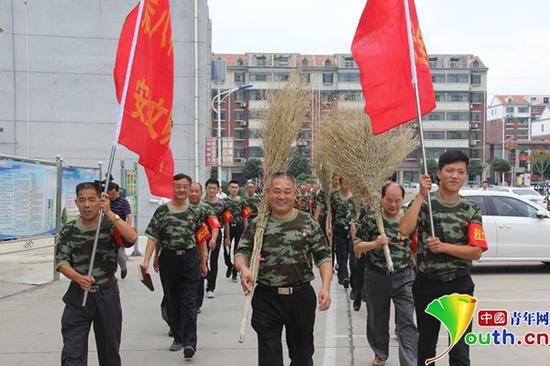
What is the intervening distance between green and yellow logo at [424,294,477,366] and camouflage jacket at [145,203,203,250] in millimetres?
2798

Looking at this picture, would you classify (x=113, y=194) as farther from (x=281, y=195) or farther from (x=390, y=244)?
(x=281, y=195)

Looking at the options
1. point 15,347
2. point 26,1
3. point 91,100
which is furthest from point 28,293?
point 26,1

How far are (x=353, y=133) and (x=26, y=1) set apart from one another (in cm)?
1560

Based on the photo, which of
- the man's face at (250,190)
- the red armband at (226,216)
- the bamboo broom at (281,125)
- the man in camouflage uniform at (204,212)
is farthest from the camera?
the man's face at (250,190)

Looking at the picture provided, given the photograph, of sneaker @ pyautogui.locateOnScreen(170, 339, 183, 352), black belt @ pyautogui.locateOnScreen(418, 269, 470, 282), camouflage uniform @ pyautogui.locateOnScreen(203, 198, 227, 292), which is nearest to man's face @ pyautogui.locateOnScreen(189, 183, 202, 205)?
camouflage uniform @ pyautogui.locateOnScreen(203, 198, 227, 292)

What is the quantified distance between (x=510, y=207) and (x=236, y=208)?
5.13 metres

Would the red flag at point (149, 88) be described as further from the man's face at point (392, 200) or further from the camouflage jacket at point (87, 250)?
the man's face at point (392, 200)

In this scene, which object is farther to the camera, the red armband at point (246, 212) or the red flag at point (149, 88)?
the red armband at point (246, 212)

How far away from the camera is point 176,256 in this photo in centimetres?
612

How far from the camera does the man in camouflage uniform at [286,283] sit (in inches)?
157

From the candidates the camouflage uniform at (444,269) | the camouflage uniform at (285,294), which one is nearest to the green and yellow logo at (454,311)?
the camouflage uniform at (444,269)

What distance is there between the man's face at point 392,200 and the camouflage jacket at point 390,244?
0.08m

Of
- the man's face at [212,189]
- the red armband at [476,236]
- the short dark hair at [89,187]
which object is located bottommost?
the red armband at [476,236]

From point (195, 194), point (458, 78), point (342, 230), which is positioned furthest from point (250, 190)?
point (458, 78)
